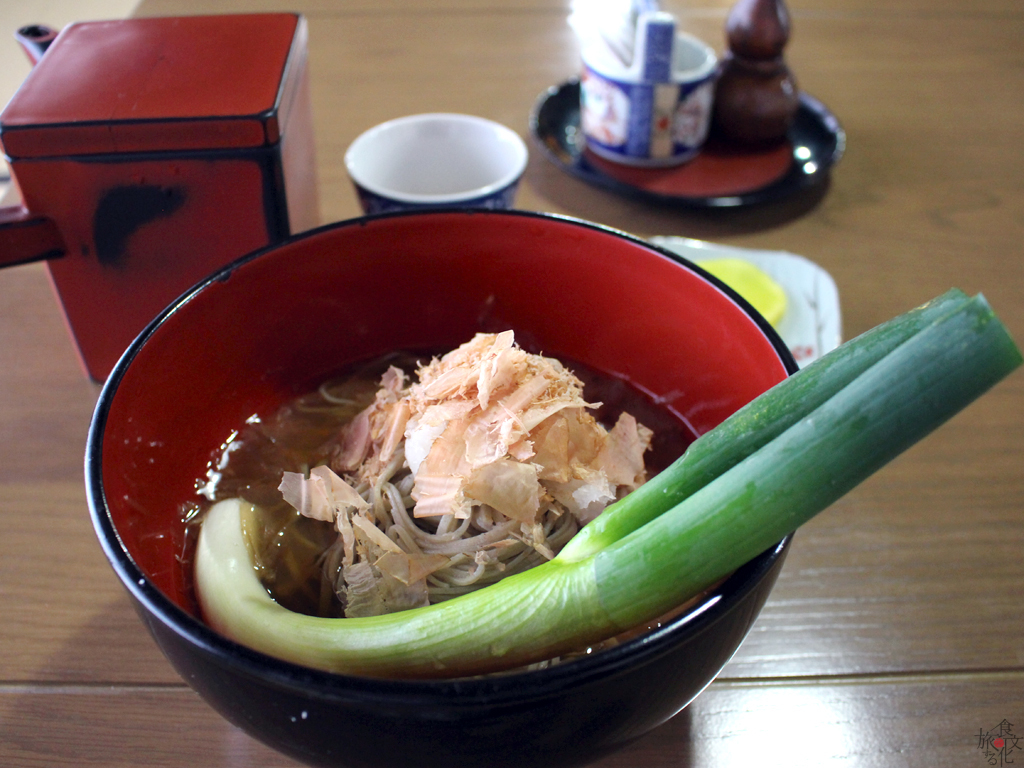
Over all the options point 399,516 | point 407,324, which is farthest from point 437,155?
point 399,516

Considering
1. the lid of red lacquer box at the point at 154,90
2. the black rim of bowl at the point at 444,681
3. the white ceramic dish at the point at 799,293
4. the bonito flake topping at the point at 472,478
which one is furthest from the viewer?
the white ceramic dish at the point at 799,293

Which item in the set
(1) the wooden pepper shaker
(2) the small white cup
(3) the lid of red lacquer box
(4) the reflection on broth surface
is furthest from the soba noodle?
(1) the wooden pepper shaker

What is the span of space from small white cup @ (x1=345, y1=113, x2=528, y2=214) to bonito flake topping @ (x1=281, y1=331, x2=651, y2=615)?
55 cm

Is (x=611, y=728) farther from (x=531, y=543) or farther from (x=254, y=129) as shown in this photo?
(x=254, y=129)

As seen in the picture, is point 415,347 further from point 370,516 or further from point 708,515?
point 708,515

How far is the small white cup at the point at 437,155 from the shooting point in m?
1.16

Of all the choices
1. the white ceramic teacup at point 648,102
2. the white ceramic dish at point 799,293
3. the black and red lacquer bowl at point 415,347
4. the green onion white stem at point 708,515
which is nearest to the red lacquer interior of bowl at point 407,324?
the black and red lacquer bowl at point 415,347

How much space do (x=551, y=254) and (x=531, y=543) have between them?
0.93 feet

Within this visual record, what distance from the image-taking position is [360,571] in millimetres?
604

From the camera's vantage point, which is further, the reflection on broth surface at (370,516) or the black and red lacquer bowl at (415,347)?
the reflection on broth surface at (370,516)

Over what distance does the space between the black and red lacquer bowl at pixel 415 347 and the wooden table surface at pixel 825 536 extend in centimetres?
15

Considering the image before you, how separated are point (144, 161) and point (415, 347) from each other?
31 cm

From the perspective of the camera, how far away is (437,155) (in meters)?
1.21

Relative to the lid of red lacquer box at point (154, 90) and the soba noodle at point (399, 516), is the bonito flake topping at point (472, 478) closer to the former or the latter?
the soba noodle at point (399, 516)
